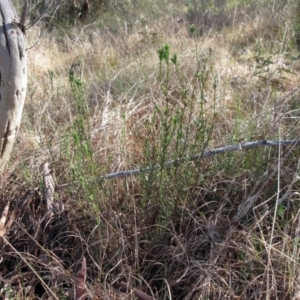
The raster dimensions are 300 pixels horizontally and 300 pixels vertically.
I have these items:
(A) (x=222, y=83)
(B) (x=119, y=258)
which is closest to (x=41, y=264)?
(B) (x=119, y=258)

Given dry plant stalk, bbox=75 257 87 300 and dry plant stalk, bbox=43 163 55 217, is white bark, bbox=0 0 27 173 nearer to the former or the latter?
dry plant stalk, bbox=43 163 55 217

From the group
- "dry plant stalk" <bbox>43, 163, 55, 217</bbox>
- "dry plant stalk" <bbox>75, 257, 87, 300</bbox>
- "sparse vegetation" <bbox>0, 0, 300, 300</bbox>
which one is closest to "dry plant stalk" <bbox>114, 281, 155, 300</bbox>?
"sparse vegetation" <bbox>0, 0, 300, 300</bbox>

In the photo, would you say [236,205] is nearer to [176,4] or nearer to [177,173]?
[177,173]

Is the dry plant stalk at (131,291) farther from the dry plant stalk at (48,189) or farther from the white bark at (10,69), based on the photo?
the white bark at (10,69)

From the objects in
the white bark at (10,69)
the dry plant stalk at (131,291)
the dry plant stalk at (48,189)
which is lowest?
the dry plant stalk at (131,291)

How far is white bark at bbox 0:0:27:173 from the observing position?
216cm

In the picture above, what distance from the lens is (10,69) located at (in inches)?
86.0

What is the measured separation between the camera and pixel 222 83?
3395 mm

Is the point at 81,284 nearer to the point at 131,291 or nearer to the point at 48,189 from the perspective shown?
the point at 131,291

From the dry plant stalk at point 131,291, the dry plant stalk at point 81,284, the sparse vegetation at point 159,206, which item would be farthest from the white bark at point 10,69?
the dry plant stalk at point 131,291

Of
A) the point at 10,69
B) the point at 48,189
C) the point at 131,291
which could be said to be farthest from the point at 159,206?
the point at 10,69

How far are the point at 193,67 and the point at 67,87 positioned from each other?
0.95 metres

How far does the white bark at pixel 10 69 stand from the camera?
7.09ft

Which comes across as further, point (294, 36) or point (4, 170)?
point (294, 36)
